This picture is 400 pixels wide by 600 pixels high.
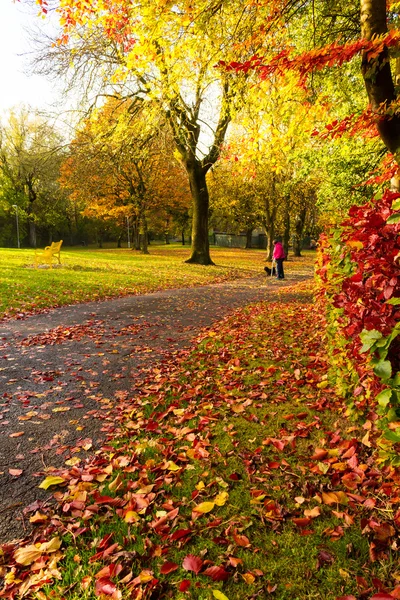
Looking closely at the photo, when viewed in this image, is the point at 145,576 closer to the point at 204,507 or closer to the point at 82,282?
the point at 204,507

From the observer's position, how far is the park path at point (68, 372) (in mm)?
3375

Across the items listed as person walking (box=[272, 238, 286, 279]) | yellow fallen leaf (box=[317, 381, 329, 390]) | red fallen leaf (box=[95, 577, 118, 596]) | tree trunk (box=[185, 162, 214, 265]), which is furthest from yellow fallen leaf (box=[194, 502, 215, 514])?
tree trunk (box=[185, 162, 214, 265])

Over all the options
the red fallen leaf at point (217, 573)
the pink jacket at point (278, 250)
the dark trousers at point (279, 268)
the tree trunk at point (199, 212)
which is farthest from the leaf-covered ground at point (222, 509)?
the tree trunk at point (199, 212)

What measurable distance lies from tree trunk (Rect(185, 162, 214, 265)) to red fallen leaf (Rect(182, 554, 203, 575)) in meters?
21.4

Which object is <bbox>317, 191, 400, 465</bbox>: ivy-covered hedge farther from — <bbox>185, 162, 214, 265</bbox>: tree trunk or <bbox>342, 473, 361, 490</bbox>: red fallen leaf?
<bbox>185, 162, 214, 265</bbox>: tree trunk

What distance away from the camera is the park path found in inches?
133

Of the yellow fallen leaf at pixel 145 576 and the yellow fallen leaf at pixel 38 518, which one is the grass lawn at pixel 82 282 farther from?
the yellow fallen leaf at pixel 145 576

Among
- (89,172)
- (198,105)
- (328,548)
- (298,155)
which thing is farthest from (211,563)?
(89,172)

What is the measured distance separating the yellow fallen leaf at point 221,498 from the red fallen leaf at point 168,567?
607mm

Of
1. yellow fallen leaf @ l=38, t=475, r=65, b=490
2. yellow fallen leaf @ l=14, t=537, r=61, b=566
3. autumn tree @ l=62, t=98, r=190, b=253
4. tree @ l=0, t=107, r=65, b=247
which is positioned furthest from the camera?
tree @ l=0, t=107, r=65, b=247

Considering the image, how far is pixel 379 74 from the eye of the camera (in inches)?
189

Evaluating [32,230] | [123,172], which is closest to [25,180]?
[32,230]

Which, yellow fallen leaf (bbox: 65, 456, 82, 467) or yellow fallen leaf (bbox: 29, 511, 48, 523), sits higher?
yellow fallen leaf (bbox: 65, 456, 82, 467)

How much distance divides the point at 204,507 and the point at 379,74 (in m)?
5.35
